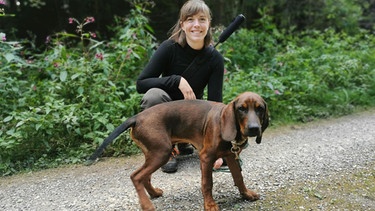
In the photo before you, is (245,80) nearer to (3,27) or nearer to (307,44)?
(307,44)

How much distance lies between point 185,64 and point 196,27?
0.42 metres

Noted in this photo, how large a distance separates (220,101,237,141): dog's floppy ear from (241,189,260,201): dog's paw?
642 mm

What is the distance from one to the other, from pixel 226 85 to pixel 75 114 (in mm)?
2269

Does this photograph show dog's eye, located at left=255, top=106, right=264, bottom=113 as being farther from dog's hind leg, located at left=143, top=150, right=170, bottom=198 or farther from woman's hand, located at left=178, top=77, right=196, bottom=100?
Result: woman's hand, located at left=178, top=77, right=196, bottom=100

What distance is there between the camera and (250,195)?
10.7ft

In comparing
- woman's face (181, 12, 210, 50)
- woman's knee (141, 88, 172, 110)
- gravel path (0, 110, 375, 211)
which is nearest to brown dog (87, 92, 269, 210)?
gravel path (0, 110, 375, 211)

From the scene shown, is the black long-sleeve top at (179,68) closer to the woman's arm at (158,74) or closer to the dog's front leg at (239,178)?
the woman's arm at (158,74)

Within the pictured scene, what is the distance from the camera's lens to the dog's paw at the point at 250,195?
3250mm

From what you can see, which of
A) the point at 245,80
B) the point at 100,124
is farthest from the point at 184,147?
the point at 245,80

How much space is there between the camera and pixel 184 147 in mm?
4469

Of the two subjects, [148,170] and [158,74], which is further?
[158,74]

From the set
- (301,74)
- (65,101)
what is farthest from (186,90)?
(301,74)

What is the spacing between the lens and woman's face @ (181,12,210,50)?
373cm

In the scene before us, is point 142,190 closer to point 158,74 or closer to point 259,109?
point 259,109
